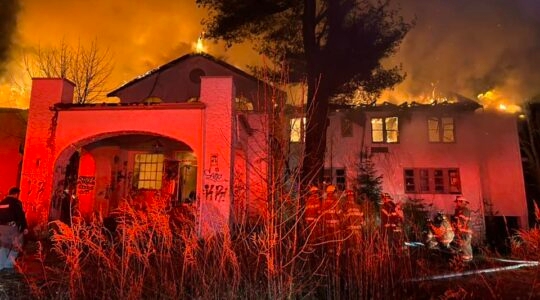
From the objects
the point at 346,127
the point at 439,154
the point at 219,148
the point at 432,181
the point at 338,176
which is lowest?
the point at 432,181

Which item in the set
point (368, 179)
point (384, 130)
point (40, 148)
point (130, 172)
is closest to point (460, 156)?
point (384, 130)

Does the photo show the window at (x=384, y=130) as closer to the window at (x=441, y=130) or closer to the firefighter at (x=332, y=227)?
the window at (x=441, y=130)

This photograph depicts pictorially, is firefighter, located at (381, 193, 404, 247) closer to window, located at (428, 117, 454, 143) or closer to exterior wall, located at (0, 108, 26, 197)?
window, located at (428, 117, 454, 143)

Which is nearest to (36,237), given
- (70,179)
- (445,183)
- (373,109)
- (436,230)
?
(70,179)

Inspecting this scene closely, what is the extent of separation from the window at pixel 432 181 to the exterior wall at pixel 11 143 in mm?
18343

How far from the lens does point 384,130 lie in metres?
20.9

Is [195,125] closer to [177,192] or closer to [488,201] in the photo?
[177,192]

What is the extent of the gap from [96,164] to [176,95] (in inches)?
203

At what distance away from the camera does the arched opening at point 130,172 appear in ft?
46.1

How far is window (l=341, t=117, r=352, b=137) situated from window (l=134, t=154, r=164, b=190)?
10201 millimetres

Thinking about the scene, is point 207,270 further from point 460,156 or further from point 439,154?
point 460,156

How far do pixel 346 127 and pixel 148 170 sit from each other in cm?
1095

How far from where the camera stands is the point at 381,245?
5906 millimetres

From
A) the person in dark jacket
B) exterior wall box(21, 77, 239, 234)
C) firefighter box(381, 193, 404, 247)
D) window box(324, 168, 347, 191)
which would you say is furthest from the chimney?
window box(324, 168, 347, 191)
